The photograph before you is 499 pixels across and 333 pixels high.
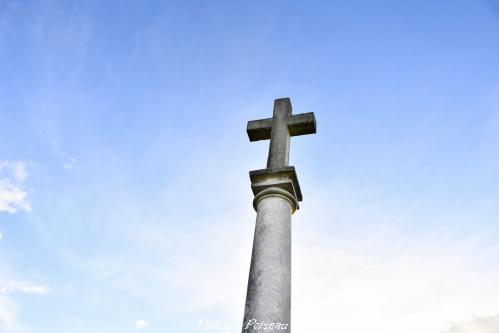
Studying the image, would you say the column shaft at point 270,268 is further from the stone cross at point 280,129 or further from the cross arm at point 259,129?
the cross arm at point 259,129

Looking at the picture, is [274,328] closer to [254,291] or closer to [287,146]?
[254,291]

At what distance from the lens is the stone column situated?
4.43 meters

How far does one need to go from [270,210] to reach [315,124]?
2.07 m

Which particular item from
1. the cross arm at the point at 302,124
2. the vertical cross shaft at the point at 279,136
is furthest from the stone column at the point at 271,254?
the cross arm at the point at 302,124

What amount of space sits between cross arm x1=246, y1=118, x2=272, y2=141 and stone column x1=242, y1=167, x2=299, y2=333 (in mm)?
1349

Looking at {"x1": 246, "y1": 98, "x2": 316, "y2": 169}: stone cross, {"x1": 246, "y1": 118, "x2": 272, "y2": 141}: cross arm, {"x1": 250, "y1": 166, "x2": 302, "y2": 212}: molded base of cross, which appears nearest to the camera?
{"x1": 250, "y1": 166, "x2": 302, "y2": 212}: molded base of cross

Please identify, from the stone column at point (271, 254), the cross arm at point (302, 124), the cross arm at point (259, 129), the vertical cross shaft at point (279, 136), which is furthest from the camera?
the cross arm at point (259, 129)

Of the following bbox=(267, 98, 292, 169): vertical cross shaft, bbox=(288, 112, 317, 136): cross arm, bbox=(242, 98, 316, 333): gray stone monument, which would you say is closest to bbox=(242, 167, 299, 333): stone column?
bbox=(242, 98, 316, 333): gray stone monument

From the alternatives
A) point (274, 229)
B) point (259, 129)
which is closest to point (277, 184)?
point (274, 229)

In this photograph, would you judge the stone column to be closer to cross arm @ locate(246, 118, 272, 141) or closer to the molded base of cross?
the molded base of cross

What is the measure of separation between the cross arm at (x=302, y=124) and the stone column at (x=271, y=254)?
4.31 feet

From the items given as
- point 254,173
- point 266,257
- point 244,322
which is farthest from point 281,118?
point 244,322

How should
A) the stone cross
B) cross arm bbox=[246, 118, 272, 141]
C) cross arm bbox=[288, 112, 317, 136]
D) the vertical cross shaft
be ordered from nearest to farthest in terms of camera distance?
the vertical cross shaft, the stone cross, cross arm bbox=[288, 112, 317, 136], cross arm bbox=[246, 118, 272, 141]

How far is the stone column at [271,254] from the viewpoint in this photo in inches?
175
